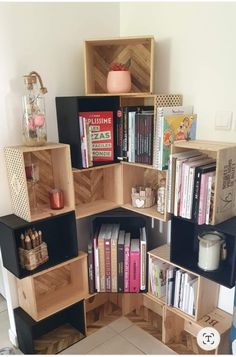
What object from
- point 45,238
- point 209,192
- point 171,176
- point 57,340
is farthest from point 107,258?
point 209,192

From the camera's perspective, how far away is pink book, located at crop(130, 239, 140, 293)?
77.4 inches

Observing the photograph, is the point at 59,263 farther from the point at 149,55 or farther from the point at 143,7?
the point at 143,7

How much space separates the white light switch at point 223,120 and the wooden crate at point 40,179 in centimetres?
86

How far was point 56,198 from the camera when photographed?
1795 mm

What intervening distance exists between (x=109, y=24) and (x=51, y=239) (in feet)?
4.96

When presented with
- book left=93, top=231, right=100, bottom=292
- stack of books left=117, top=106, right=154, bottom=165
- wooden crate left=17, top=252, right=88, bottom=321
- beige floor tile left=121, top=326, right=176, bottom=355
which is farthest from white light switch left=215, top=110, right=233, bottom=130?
beige floor tile left=121, top=326, right=176, bottom=355

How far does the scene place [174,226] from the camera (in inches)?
68.3

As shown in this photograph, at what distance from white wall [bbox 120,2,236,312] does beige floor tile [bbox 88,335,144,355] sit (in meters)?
0.64

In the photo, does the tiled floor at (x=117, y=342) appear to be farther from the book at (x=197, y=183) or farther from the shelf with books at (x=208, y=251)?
the book at (x=197, y=183)

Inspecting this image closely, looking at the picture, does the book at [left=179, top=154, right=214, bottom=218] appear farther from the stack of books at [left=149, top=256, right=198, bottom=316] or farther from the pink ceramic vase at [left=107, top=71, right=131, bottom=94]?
the pink ceramic vase at [left=107, top=71, right=131, bottom=94]

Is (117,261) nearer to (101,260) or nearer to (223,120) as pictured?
(101,260)

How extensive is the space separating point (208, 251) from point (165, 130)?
70cm

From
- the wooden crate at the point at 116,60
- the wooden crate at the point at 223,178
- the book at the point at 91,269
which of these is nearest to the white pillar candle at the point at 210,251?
the wooden crate at the point at 223,178

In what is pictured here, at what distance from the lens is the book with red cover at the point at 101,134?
6.07 feet
